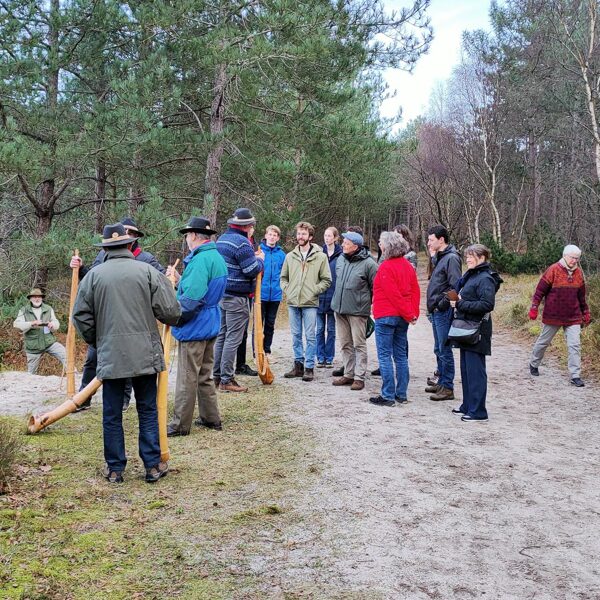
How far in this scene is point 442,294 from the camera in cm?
746

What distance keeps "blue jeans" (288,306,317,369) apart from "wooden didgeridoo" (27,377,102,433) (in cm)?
355

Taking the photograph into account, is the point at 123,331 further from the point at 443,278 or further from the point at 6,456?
the point at 443,278

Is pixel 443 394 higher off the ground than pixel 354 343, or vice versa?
pixel 354 343

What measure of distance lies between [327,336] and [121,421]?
5.20 meters

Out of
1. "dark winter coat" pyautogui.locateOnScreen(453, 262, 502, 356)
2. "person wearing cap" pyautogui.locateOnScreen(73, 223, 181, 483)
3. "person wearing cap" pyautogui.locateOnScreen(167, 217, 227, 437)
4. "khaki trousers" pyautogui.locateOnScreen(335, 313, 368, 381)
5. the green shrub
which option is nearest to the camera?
the green shrub

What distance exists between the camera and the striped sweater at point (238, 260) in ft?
24.2

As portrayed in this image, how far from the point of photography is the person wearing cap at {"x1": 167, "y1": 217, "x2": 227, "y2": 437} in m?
5.62

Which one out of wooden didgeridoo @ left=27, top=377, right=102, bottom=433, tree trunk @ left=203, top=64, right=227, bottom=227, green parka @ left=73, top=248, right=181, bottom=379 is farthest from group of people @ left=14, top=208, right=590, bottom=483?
tree trunk @ left=203, top=64, right=227, bottom=227

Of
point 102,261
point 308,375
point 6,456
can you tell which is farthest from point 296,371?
point 6,456

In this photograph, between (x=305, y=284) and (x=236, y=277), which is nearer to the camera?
(x=236, y=277)

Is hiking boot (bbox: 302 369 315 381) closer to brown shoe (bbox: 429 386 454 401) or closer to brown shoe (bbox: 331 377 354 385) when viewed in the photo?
brown shoe (bbox: 331 377 354 385)

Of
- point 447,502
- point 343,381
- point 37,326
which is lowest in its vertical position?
point 447,502

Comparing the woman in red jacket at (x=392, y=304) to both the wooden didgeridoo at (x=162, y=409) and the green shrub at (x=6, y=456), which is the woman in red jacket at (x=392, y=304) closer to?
the wooden didgeridoo at (x=162, y=409)

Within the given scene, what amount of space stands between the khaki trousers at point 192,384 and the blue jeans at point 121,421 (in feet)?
3.04
